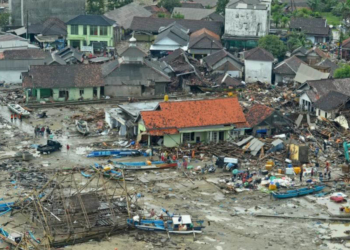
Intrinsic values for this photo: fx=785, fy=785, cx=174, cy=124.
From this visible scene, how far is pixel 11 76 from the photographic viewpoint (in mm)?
57250

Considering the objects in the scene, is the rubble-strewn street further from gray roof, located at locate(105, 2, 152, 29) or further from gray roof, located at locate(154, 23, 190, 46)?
gray roof, located at locate(105, 2, 152, 29)

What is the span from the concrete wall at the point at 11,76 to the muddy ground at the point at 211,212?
55.7 ft

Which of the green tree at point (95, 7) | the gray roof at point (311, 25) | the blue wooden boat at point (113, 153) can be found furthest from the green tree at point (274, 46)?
the blue wooden boat at point (113, 153)

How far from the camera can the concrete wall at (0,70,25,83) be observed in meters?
Result: 57.1

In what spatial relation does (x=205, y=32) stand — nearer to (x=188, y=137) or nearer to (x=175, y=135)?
(x=188, y=137)

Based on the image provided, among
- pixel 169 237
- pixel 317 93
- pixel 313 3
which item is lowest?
pixel 169 237

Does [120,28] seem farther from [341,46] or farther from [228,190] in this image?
[228,190]

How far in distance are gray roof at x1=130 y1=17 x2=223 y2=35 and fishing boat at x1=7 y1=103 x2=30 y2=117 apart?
966 inches

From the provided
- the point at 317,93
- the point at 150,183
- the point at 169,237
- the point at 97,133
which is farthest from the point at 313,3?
the point at 169,237

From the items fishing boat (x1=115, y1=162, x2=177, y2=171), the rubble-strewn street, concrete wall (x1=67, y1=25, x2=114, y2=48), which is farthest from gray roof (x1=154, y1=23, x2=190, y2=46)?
fishing boat (x1=115, y1=162, x2=177, y2=171)

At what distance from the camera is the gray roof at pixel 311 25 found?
2830 inches

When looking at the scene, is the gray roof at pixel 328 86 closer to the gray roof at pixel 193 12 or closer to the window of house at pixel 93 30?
the window of house at pixel 93 30

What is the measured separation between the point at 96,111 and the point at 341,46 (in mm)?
25951

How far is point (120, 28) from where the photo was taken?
72.4 meters
